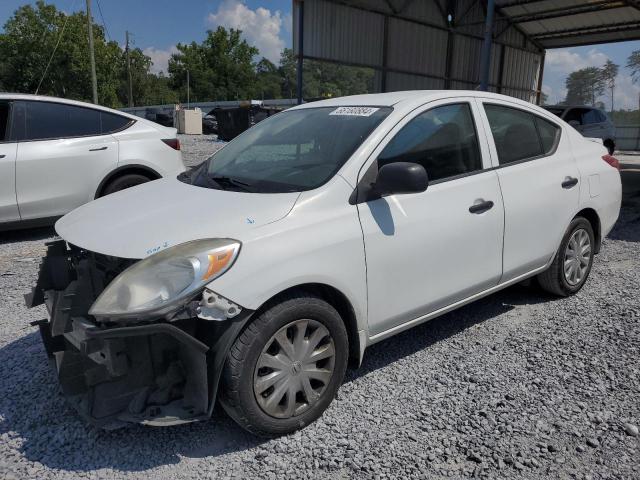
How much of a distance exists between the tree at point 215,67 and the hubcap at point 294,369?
232 ft

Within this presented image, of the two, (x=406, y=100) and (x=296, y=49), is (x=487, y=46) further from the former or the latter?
(x=406, y=100)

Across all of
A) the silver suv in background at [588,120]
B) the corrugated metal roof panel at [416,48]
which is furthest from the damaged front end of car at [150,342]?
the corrugated metal roof panel at [416,48]

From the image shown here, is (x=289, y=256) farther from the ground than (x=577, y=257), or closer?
farther from the ground

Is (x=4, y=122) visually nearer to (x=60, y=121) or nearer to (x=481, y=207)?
(x=60, y=121)

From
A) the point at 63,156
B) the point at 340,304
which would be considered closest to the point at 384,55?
the point at 63,156

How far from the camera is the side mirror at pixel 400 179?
2.71 m

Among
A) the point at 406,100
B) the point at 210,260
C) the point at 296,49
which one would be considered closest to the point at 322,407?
the point at 210,260

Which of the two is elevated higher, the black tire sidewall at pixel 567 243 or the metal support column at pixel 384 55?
the metal support column at pixel 384 55

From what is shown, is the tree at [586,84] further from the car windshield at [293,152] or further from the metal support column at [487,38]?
the car windshield at [293,152]

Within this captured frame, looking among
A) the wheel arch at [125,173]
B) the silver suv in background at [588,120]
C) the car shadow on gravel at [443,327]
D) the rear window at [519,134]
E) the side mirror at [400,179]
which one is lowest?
the car shadow on gravel at [443,327]

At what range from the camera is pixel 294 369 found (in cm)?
255

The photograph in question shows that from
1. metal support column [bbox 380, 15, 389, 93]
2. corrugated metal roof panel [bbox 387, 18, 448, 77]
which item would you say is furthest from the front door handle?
corrugated metal roof panel [bbox 387, 18, 448, 77]

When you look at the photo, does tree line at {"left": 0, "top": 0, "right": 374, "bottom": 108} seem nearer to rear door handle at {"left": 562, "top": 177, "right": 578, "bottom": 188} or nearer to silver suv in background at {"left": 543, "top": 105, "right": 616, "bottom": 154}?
silver suv in background at {"left": 543, "top": 105, "right": 616, "bottom": 154}

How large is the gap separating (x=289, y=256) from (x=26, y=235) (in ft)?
17.3
